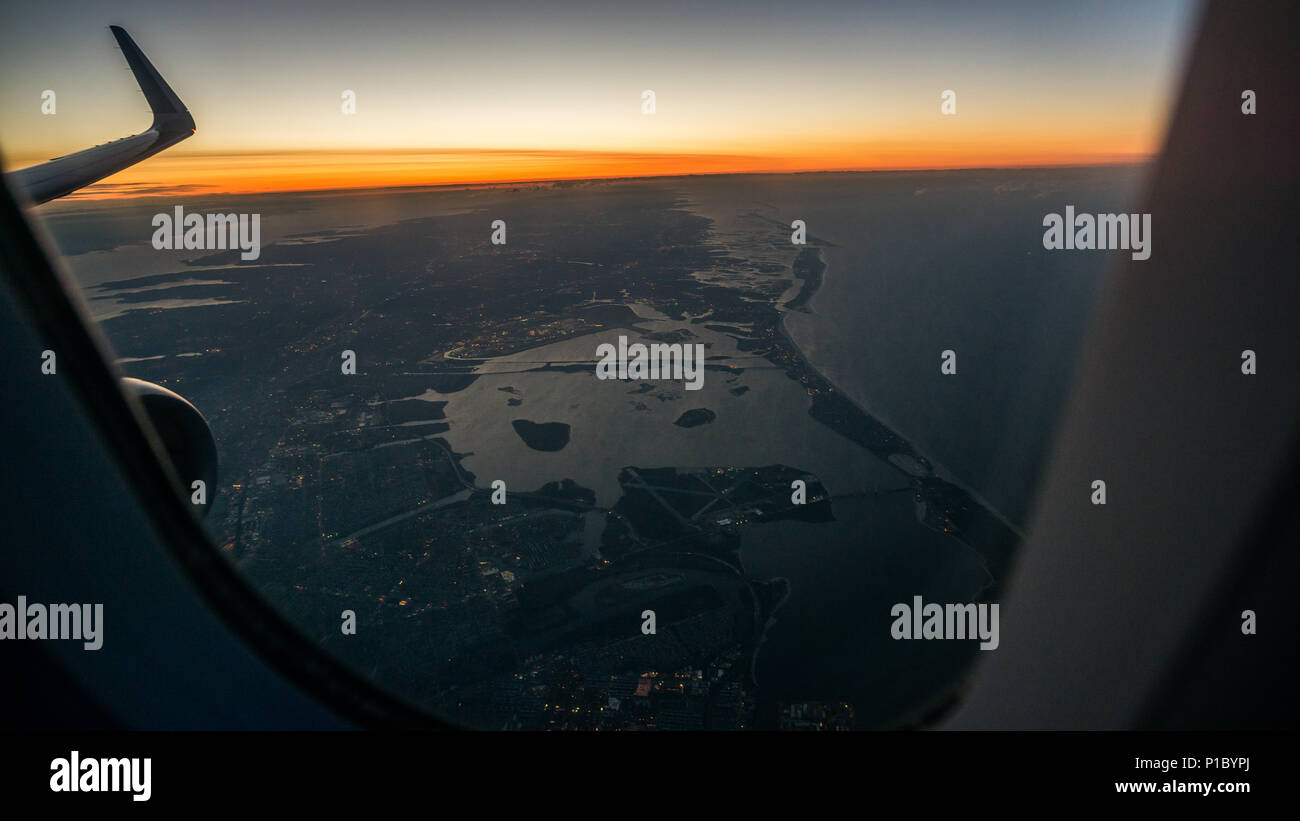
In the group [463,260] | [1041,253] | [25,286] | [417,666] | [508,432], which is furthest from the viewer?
[463,260]

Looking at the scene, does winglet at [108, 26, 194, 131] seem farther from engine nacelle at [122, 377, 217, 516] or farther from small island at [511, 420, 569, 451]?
small island at [511, 420, 569, 451]


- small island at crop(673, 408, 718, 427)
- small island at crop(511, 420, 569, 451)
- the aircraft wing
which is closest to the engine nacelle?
the aircraft wing

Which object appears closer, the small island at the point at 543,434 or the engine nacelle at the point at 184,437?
the engine nacelle at the point at 184,437

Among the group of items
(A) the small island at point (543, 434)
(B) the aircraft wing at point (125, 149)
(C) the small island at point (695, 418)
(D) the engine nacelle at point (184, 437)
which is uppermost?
(B) the aircraft wing at point (125, 149)

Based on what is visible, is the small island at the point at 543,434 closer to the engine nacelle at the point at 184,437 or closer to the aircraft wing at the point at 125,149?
the aircraft wing at the point at 125,149

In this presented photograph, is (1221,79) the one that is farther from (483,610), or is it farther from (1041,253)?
(1041,253)

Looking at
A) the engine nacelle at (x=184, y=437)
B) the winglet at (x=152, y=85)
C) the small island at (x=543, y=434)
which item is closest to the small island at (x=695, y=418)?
the small island at (x=543, y=434)

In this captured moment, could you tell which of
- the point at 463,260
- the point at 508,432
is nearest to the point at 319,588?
the point at 508,432

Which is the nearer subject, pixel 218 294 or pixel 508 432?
pixel 508 432
